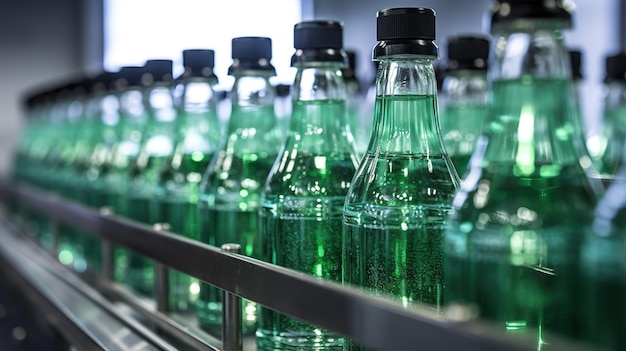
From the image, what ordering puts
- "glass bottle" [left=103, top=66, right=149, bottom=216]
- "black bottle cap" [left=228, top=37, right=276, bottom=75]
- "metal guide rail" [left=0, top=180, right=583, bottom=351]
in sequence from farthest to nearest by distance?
1. "glass bottle" [left=103, top=66, right=149, bottom=216]
2. "black bottle cap" [left=228, top=37, right=276, bottom=75]
3. "metal guide rail" [left=0, top=180, right=583, bottom=351]

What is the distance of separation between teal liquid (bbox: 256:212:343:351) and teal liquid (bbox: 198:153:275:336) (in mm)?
106

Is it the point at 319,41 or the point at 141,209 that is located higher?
the point at 319,41

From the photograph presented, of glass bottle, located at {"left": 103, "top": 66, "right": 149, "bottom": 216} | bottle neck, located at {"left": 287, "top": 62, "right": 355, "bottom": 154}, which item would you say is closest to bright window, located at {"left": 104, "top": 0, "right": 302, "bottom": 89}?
glass bottle, located at {"left": 103, "top": 66, "right": 149, "bottom": 216}

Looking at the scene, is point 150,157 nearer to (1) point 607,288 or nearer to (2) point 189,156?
(2) point 189,156

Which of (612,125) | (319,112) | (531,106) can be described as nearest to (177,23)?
(612,125)

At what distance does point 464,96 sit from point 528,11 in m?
0.49

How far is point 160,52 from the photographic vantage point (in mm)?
3625

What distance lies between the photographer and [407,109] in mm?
577

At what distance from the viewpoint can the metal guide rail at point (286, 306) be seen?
1.18ft

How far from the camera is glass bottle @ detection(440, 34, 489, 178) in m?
0.75

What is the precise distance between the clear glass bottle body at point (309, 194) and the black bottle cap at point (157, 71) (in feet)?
1.40

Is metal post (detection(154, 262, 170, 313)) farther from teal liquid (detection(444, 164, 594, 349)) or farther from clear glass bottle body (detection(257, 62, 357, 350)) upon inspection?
teal liquid (detection(444, 164, 594, 349))

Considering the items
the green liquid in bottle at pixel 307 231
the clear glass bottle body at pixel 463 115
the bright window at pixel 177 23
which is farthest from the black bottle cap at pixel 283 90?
the bright window at pixel 177 23

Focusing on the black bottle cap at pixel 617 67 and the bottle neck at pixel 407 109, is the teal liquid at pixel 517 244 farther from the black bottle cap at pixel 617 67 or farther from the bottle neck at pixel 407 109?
the black bottle cap at pixel 617 67
